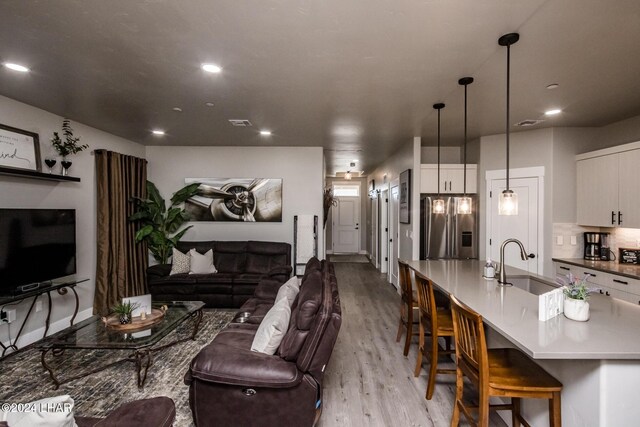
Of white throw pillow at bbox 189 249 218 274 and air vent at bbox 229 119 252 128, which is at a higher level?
air vent at bbox 229 119 252 128

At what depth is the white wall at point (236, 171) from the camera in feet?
18.8

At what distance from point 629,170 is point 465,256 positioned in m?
2.25

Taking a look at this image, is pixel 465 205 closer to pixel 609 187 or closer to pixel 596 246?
pixel 609 187

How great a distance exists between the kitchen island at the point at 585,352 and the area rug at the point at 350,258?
7.31m

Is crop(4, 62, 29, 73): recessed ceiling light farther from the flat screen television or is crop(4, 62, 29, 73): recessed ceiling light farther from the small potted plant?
the small potted plant

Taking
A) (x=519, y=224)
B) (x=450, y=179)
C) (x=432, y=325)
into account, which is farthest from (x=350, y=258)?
(x=432, y=325)

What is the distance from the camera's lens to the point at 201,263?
4906 millimetres

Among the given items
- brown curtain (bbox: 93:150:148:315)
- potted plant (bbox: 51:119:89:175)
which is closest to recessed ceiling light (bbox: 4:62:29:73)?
potted plant (bbox: 51:119:89:175)

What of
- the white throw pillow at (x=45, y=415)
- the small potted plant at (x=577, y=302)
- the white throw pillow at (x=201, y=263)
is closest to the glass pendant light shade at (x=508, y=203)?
the small potted plant at (x=577, y=302)

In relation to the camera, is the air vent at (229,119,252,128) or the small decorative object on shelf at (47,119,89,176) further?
the air vent at (229,119,252,128)

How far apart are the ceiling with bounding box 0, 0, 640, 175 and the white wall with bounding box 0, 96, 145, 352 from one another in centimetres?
18

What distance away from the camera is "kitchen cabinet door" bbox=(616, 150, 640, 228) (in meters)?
3.45

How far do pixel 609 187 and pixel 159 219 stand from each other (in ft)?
21.1

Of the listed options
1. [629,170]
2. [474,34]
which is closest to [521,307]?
[474,34]
